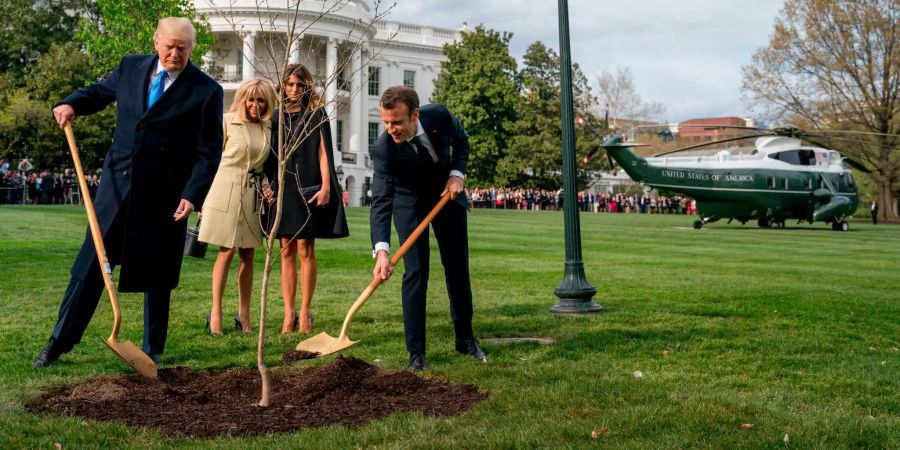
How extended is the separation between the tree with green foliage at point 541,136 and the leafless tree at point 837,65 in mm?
14116

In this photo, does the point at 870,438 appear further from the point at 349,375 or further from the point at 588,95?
the point at 588,95

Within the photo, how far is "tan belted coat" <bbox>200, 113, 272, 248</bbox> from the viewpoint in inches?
304

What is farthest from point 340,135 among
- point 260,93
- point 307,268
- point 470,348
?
point 470,348

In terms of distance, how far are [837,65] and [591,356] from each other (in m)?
53.4

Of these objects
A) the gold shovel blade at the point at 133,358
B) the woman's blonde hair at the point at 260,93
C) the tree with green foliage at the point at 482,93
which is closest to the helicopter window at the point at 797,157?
the tree with green foliage at the point at 482,93

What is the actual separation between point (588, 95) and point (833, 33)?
1894 centimetres

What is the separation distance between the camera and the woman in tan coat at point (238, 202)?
7699 mm

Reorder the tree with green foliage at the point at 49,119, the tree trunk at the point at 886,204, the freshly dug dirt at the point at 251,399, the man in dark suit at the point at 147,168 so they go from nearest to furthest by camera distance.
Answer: the freshly dug dirt at the point at 251,399
the man in dark suit at the point at 147,168
the tree with green foliage at the point at 49,119
the tree trunk at the point at 886,204

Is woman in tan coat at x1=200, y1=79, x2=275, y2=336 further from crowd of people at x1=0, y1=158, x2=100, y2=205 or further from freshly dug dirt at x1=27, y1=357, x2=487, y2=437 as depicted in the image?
crowd of people at x1=0, y1=158, x2=100, y2=205

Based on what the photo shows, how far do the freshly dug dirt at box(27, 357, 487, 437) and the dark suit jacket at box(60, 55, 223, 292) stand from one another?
2.55 ft

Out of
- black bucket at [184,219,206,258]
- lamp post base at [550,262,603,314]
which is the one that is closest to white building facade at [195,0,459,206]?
black bucket at [184,219,206,258]

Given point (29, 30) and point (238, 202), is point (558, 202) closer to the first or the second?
point (29, 30)

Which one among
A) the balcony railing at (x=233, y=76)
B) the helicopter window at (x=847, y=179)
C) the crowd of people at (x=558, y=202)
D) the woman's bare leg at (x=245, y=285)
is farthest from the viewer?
the balcony railing at (x=233, y=76)

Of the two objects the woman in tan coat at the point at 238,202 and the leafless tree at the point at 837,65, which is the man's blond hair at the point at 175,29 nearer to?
the woman in tan coat at the point at 238,202
